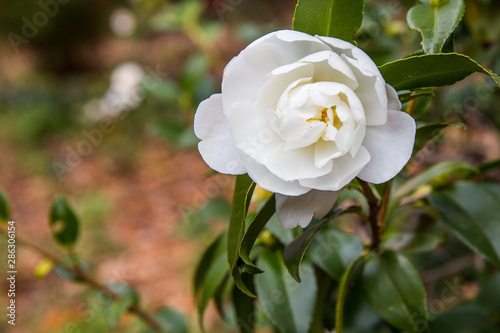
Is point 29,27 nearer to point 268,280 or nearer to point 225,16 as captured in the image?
point 225,16

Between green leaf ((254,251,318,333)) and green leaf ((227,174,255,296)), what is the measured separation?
18 centimetres

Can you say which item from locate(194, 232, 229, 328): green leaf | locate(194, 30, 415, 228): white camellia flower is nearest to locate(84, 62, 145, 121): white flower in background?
locate(194, 232, 229, 328): green leaf

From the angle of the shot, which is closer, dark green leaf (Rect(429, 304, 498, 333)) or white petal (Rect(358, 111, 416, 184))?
white petal (Rect(358, 111, 416, 184))

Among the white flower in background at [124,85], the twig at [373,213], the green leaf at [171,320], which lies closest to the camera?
the twig at [373,213]

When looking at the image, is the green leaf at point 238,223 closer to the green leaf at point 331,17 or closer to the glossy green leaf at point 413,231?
the green leaf at point 331,17

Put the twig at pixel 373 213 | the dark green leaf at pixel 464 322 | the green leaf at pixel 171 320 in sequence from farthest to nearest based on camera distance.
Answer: the green leaf at pixel 171 320
the dark green leaf at pixel 464 322
the twig at pixel 373 213

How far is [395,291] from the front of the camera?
0.67m

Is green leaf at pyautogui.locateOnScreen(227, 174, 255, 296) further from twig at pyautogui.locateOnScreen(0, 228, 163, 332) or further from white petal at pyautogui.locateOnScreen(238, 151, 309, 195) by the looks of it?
twig at pyautogui.locateOnScreen(0, 228, 163, 332)

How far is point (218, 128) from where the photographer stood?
51 cm

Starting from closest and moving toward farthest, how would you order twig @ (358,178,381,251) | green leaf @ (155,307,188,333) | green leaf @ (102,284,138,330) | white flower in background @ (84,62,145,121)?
1. twig @ (358,178,381,251)
2. green leaf @ (102,284,138,330)
3. green leaf @ (155,307,188,333)
4. white flower in background @ (84,62,145,121)

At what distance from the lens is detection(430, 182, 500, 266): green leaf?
684mm

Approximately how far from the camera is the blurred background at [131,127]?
4.11ft

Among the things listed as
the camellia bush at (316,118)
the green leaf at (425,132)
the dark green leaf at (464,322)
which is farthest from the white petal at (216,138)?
the dark green leaf at (464,322)

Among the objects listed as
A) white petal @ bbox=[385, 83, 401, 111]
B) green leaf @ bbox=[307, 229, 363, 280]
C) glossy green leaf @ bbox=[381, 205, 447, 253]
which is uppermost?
white petal @ bbox=[385, 83, 401, 111]
